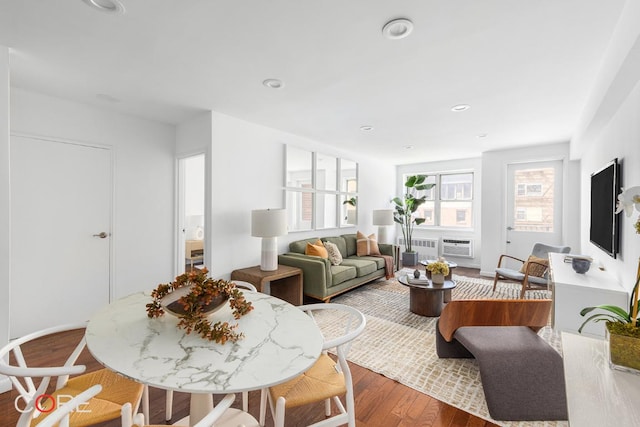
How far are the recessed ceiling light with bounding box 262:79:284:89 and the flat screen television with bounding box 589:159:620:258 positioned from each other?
9.32 feet

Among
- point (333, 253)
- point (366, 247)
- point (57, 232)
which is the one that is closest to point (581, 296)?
point (333, 253)

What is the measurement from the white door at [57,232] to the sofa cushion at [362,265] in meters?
3.15

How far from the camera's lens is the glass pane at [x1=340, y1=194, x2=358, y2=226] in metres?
5.50

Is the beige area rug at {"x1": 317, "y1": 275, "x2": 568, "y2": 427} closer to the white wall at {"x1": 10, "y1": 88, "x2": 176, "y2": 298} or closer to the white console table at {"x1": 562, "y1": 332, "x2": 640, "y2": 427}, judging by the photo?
the white console table at {"x1": 562, "y1": 332, "x2": 640, "y2": 427}

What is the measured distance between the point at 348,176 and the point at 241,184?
2516 millimetres

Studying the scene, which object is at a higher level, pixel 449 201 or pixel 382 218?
pixel 449 201

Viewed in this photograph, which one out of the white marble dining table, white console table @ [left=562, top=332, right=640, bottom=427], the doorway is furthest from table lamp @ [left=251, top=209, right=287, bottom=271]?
white console table @ [left=562, top=332, right=640, bottom=427]

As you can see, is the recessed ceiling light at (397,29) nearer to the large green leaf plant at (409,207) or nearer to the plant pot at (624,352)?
the plant pot at (624,352)

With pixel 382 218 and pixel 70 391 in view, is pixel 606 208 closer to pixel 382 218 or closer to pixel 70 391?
pixel 382 218

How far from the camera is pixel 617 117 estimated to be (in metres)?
2.49

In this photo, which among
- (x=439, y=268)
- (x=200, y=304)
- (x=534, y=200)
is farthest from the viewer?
(x=534, y=200)

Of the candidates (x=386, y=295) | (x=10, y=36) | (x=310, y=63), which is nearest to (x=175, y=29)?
(x=310, y=63)

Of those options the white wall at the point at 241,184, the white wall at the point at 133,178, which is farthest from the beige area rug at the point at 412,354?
the white wall at the point at 133,178

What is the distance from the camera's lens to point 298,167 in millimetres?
4586
